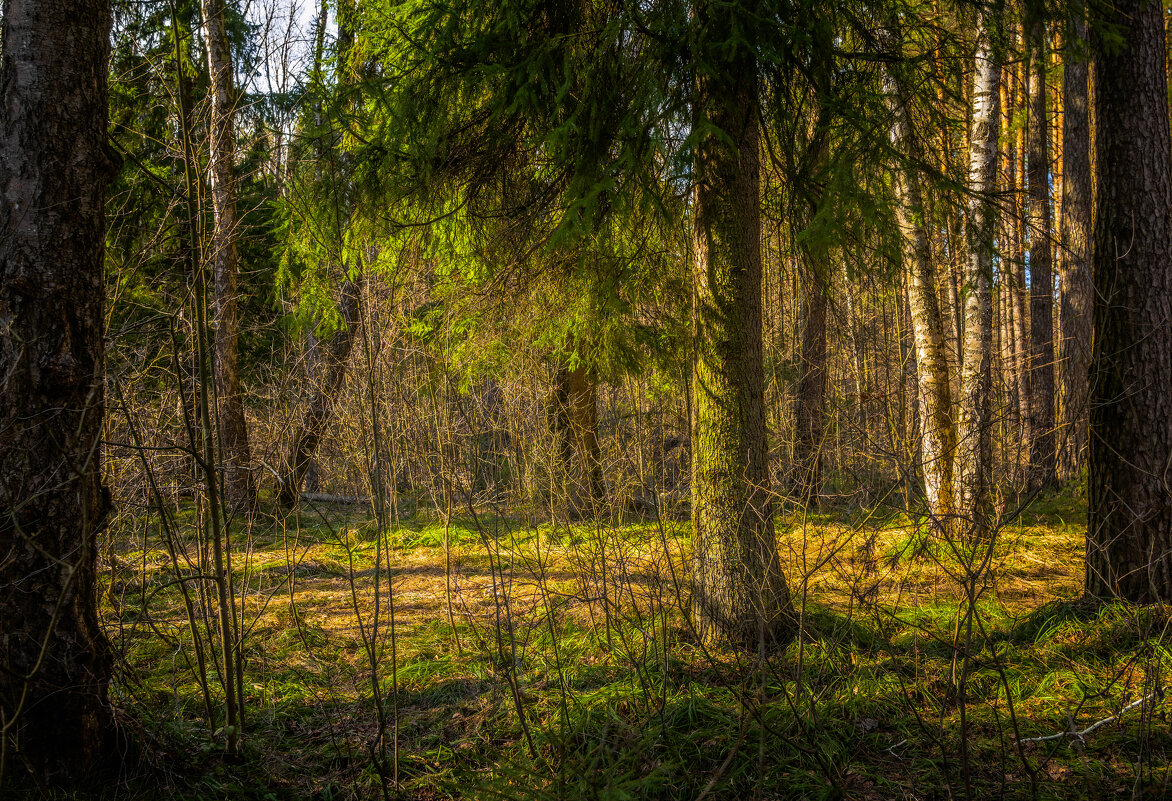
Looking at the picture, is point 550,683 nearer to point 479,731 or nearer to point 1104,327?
point 479,731

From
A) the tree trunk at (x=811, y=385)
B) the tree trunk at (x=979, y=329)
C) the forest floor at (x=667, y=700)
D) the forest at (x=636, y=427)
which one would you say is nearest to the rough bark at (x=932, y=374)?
the forest at (x=636, y=427)

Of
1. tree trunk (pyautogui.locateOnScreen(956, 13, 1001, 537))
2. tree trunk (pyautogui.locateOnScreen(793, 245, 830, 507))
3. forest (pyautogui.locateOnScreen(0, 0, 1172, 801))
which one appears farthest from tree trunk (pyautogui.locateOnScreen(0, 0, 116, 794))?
tree trunk (pyautogui.locateOnScreen(793, 245, 830, 507))

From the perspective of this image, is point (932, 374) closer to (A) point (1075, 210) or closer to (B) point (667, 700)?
(A) point (1075, 210)

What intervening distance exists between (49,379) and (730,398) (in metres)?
3.55

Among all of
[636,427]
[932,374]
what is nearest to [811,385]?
[932,374]

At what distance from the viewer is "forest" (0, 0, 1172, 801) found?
8.90 feet

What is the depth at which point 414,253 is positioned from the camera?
526cm

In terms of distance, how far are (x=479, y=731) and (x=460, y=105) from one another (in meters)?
3.92

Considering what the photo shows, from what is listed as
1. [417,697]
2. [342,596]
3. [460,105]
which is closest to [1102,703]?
[417,697]

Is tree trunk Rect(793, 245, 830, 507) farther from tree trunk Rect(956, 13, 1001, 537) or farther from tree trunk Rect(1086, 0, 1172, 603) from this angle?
tree trunk Rect(1086, 0, 1172, 603)

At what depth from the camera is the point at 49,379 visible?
2666mm

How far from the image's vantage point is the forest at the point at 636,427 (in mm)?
2713

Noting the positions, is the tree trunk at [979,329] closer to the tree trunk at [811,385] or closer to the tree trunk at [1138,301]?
the tree trunk at [1138,301]

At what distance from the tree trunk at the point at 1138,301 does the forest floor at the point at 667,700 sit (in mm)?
556
